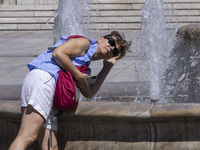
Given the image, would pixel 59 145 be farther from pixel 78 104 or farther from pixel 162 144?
Result: pixel 162 144

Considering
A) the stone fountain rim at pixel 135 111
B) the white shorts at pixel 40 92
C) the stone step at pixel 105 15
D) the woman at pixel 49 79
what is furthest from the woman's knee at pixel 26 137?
the stone step at pixel 105 15

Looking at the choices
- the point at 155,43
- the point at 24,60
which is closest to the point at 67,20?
the point at 24,60

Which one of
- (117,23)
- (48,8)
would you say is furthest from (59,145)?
(48,8)

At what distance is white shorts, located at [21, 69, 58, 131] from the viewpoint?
3296mm

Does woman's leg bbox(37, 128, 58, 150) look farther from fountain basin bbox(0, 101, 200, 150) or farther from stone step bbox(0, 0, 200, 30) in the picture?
stone step bbox(0, 0, 200, 30)

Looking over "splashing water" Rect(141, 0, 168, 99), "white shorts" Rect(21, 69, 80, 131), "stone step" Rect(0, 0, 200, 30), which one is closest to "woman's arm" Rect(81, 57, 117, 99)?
"white shorts" Rect(21, 69, 80, 131)

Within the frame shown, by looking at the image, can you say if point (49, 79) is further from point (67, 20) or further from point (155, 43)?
point (67, 20)

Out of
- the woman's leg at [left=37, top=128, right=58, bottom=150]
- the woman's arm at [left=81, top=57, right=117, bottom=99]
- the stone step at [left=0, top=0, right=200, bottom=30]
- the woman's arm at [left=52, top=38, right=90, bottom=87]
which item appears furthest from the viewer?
the stone step at [left=0, top=0, right=200, bottom=30]

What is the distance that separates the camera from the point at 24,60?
416 inches

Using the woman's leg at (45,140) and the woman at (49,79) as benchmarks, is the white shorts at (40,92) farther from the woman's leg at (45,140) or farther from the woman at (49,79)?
the woman's leg at (45,140)

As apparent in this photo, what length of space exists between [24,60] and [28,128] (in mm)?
7446

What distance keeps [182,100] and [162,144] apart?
214 centimetres

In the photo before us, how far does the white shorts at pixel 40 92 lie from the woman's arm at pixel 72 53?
0.14 metres

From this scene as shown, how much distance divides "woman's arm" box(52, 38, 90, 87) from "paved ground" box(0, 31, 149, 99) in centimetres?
280
